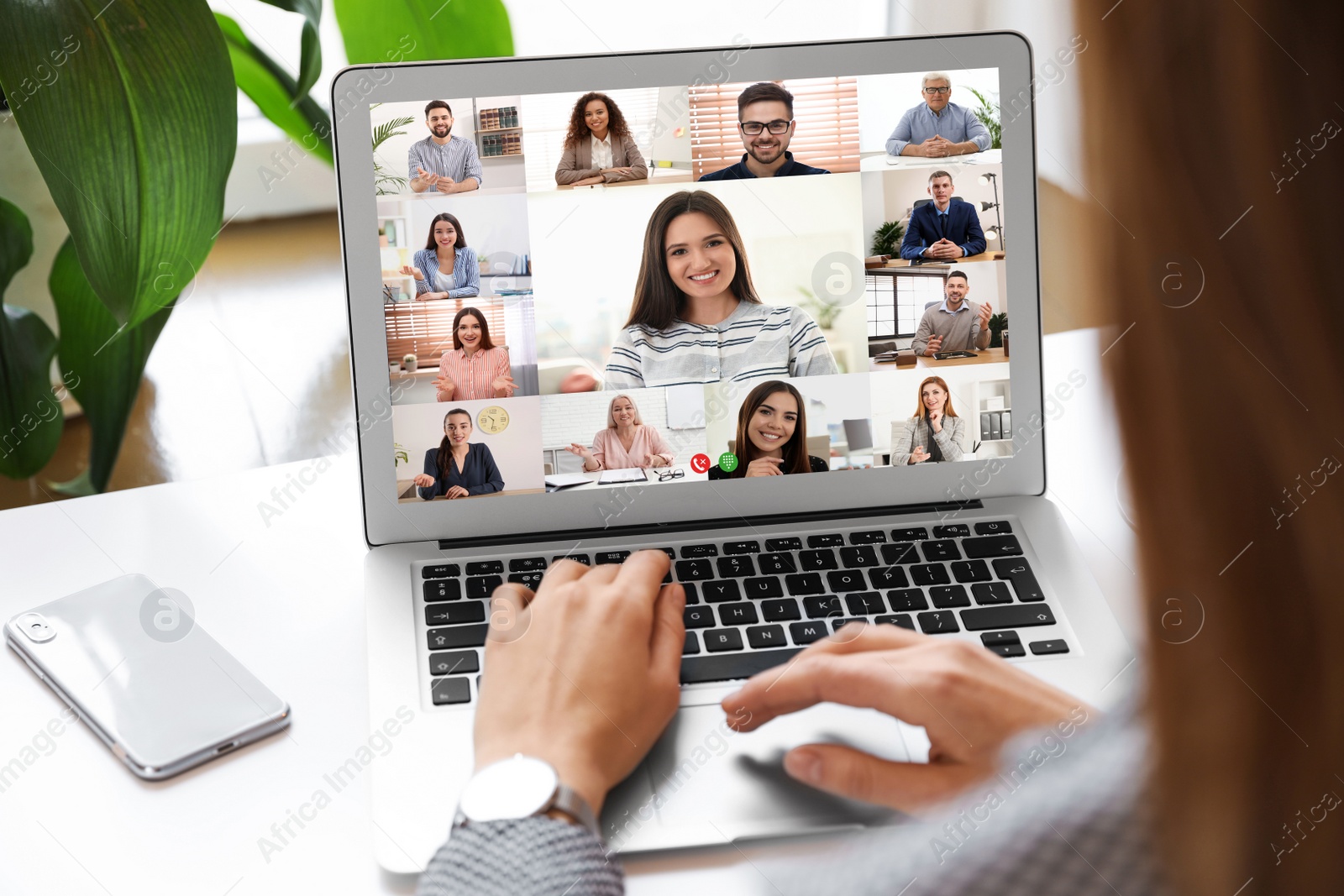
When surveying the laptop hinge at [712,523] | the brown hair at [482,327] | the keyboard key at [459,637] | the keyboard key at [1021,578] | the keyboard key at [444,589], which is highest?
the brown hair at [482,327]

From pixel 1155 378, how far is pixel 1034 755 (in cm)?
30

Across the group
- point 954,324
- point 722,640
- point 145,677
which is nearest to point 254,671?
point 145,677

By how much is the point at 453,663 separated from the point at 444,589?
0.07m

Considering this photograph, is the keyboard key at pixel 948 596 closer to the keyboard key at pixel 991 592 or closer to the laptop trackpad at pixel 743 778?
the keyboard key at pixel 991 592

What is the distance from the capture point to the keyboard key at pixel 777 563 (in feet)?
2.05

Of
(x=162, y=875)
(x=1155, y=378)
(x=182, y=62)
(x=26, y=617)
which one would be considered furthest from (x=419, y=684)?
(x=182, y=62)

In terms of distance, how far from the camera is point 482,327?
63cm

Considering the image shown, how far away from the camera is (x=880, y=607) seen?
0.59 meters

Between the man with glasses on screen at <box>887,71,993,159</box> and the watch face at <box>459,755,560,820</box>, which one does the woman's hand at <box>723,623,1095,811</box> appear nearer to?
the watch face at <box>459,755,560,820</box>

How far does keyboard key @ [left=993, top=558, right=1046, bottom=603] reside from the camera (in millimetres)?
596

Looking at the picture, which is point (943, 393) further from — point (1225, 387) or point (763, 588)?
point (1225, 387)

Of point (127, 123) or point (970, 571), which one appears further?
point (127, 123)

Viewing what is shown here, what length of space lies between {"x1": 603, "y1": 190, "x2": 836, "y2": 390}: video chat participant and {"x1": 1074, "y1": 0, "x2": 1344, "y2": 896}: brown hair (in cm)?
42

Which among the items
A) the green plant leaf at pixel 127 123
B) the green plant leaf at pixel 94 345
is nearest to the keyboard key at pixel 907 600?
the green plant leaf at pixel 127 123
